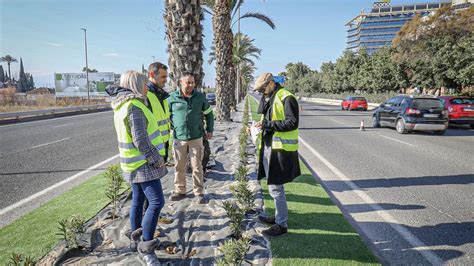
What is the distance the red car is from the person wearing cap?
1454 centimetres

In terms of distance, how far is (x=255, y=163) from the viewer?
7359mm

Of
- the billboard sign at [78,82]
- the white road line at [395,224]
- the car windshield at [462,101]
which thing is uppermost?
the billboard sign at [78,82]

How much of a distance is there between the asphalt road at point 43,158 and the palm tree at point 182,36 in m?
3.32

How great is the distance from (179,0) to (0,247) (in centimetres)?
511

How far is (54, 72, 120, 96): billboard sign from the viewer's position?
2073 inches

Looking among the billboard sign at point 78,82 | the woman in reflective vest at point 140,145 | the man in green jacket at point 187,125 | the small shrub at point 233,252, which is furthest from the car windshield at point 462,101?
the billboard sign at point 78,82

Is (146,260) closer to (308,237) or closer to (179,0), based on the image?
(308,237)

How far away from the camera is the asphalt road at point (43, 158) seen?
5969mm

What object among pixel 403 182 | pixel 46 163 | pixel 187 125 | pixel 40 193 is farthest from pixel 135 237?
pixel 46 163

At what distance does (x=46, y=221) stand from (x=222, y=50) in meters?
12.2

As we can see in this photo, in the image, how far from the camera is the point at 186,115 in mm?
4617

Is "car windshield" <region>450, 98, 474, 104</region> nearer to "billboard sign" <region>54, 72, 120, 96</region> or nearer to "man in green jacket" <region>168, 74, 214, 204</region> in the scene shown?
"man in green jacket" <region>168, 74, 214, 204</region>

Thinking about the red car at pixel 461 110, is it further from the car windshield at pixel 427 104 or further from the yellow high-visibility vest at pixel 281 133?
the yellow high-visibility vest at pixel 281 133

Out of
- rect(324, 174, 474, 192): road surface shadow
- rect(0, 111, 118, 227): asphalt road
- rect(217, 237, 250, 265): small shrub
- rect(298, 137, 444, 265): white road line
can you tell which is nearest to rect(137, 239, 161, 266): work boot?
rect(217, 237, 250, 265): small shrub
